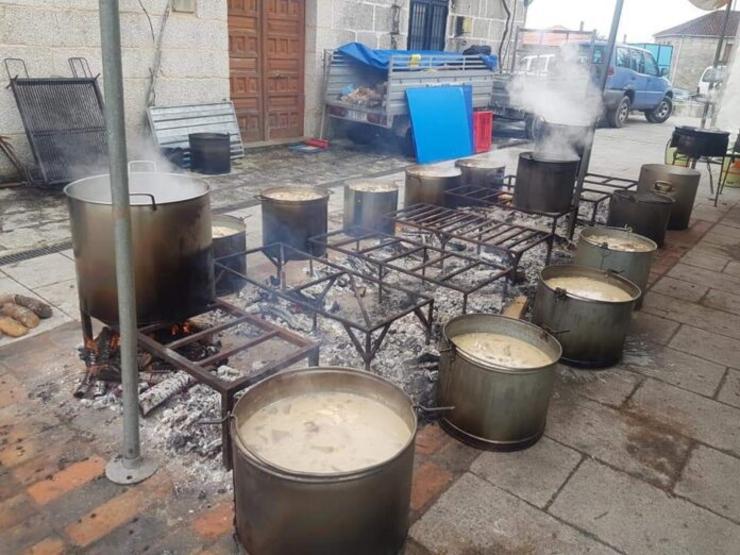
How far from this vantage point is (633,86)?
61.6 feet

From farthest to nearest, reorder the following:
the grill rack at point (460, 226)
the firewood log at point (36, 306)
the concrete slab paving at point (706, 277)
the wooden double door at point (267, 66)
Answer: the wooden double door at point (267, 66) → the concrete slab paving at point (706, 277) → the grill rack at point (460, 226) → the firewood log at point (36, 306)

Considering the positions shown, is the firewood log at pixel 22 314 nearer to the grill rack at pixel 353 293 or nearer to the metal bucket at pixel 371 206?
the grill rack at pixel 353 293

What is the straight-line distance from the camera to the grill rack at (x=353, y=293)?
3904 mm

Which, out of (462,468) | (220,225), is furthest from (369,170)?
(462,468)

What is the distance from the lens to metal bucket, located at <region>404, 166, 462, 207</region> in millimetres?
7172

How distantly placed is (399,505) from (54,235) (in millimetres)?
5699

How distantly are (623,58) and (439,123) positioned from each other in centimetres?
991

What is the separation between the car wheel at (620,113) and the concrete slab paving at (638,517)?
17.5 meters

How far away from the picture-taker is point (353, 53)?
12039mm

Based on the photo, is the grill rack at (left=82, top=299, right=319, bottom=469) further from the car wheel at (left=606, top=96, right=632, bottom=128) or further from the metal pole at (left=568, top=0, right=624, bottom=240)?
the car wheel at (left=606, top=96, right=632, bottom=128)

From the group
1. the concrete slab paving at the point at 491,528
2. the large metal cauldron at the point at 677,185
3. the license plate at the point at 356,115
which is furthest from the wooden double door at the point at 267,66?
the concrete slab paving at the point at 491,528

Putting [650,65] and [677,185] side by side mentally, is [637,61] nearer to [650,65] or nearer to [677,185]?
[650,65]

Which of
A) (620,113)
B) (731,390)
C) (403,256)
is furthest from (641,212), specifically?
(620,113)

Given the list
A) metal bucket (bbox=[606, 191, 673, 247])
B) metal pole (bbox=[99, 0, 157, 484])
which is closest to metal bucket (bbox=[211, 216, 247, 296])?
metal pole (bbox=[99, 0, 157, 484])
